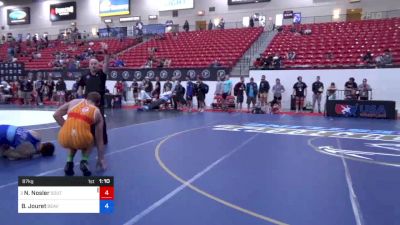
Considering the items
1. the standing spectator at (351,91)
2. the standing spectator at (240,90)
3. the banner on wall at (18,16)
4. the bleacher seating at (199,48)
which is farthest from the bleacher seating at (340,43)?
the banner on wall at (18,16)

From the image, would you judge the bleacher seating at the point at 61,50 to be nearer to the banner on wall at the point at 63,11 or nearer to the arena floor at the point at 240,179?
the banner on wall at the point at 63,11

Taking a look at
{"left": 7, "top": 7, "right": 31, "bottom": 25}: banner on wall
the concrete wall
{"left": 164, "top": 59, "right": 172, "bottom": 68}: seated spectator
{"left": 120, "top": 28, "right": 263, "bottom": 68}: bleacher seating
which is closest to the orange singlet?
{"left": 120, "top": 28, "right": 263, "bottom": 68}: bleacher seating

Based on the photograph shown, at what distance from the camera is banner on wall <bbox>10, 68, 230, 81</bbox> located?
1891 centimetres

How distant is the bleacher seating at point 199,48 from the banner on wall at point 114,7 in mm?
7169

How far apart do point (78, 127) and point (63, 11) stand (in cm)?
3571

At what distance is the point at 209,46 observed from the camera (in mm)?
24125

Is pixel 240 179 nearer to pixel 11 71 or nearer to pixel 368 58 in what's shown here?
pixel 368 58

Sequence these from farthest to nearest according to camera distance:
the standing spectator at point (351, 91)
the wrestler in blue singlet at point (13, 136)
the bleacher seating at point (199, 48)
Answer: the bleacher seating at point (199, 48)
the standing spectator at point (351, 91)
the wrestler in blue singlet at point (13, 136)

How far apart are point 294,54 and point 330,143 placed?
12.6 metres

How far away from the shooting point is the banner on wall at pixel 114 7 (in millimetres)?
33656

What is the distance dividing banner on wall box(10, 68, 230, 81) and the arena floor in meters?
10.3

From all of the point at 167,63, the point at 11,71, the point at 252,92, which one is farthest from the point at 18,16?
the point at 252,92

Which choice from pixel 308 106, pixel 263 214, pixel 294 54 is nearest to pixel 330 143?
pixel 263 214

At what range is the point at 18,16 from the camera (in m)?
39.4
